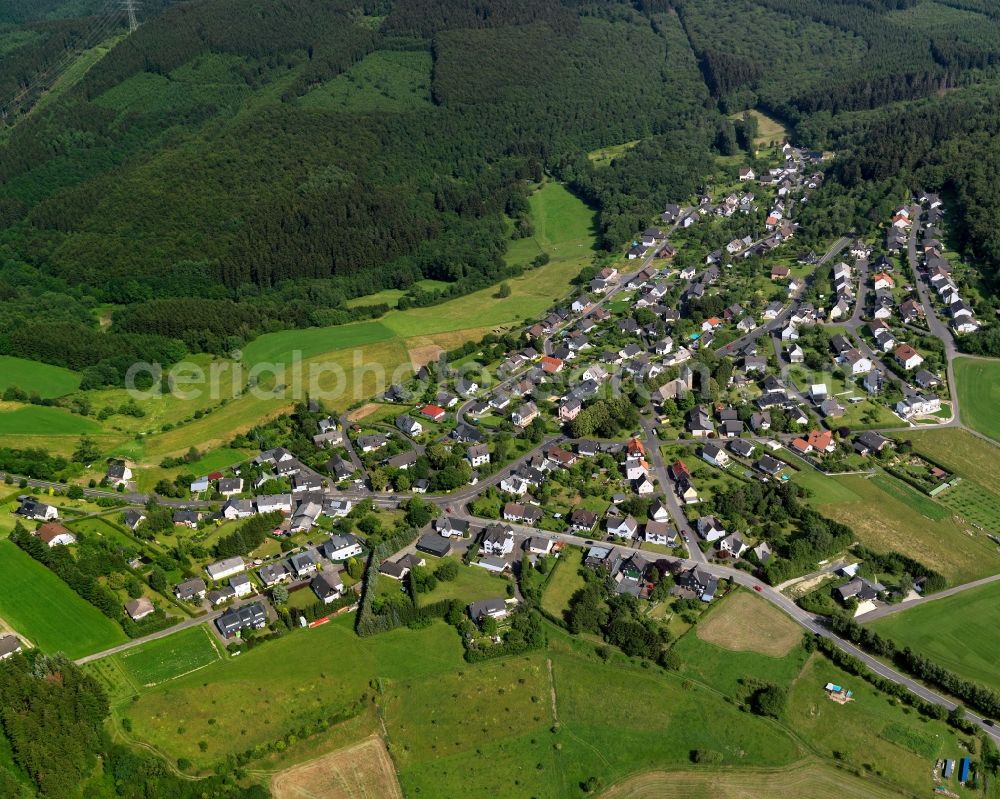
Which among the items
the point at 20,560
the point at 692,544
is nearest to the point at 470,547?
the point at 692,544

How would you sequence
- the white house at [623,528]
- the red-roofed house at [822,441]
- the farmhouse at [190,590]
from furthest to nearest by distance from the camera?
the red-roofed house at [822,441]
the white house at [623,528]
the farmhouse at [190,590]

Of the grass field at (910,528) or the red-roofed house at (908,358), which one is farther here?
the red-roofed house at (908,358)

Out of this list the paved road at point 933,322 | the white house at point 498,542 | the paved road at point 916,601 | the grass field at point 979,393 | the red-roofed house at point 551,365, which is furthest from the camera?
the red-roofed house at point 551,365

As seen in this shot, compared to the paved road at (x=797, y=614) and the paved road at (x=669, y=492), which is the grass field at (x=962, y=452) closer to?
the paved road at (x=669, y=492)

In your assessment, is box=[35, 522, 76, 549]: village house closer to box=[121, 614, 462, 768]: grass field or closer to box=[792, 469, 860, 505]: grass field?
box=[121, 614, 462, 768]: grass field

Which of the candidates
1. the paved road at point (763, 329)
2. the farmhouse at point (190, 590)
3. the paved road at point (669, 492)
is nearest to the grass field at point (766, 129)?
the paved road at point (763, 329)

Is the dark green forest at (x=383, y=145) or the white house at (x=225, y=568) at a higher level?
the dark green forest at (x=383, y=145)

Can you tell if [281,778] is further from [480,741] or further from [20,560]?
[20,560]
